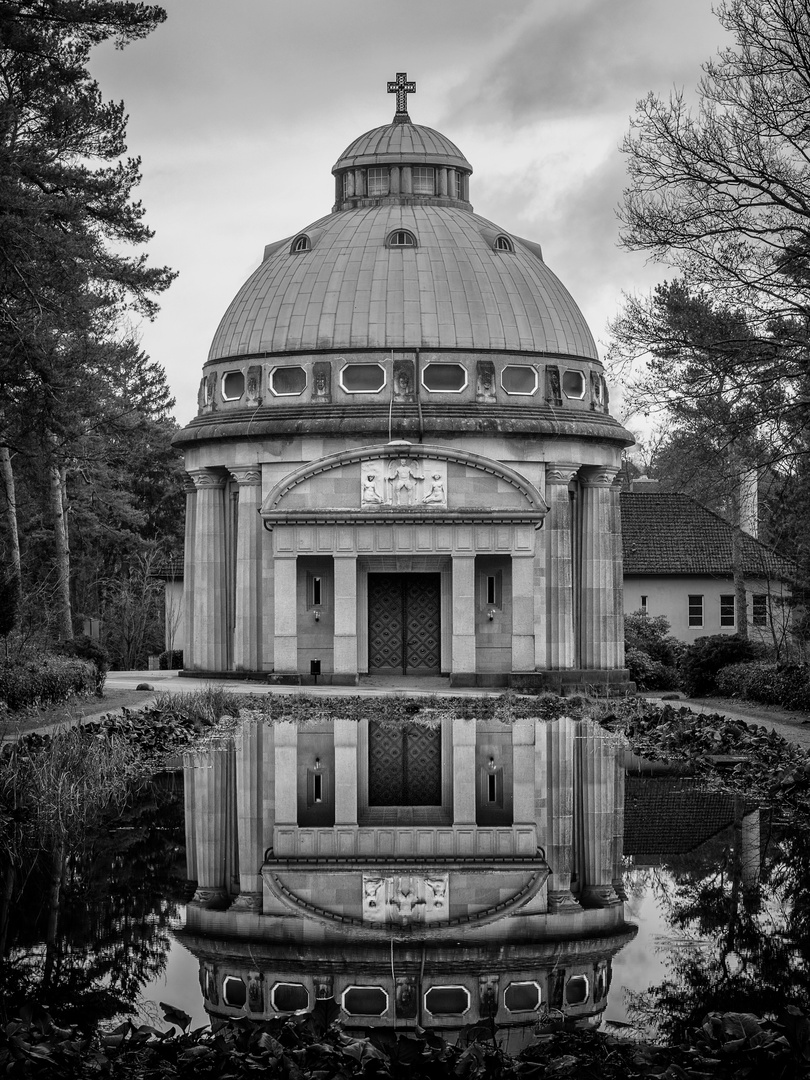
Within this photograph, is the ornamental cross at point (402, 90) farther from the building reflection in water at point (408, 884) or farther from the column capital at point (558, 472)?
the building reflection in water at point (408, 884)

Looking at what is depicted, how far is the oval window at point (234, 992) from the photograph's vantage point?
1044 cm

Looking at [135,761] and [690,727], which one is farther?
[690,727]

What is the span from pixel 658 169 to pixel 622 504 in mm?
38019

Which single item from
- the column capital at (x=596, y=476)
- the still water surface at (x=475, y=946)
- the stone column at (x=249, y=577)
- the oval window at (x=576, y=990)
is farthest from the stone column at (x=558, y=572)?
the oval window at (x=576, y=990)

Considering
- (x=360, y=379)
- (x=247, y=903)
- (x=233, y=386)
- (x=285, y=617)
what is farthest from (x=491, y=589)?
(x=247, y=903)

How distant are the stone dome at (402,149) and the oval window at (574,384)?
10258mm

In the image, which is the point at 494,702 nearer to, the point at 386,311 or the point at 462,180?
the point at 386,311

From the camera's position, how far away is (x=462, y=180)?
5678cm

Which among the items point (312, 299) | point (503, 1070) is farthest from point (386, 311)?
point (503, 1070)

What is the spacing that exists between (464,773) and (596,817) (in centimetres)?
484

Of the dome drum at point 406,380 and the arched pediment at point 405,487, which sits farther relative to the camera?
the dome drum at point 406,380

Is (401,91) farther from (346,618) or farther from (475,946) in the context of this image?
(475,946)

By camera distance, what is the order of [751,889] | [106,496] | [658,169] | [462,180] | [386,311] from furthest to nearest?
[106,496] → [462,180] → [386,311] → [658,169] → [751,889]

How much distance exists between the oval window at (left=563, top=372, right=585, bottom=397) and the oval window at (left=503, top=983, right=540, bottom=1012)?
40533mm
